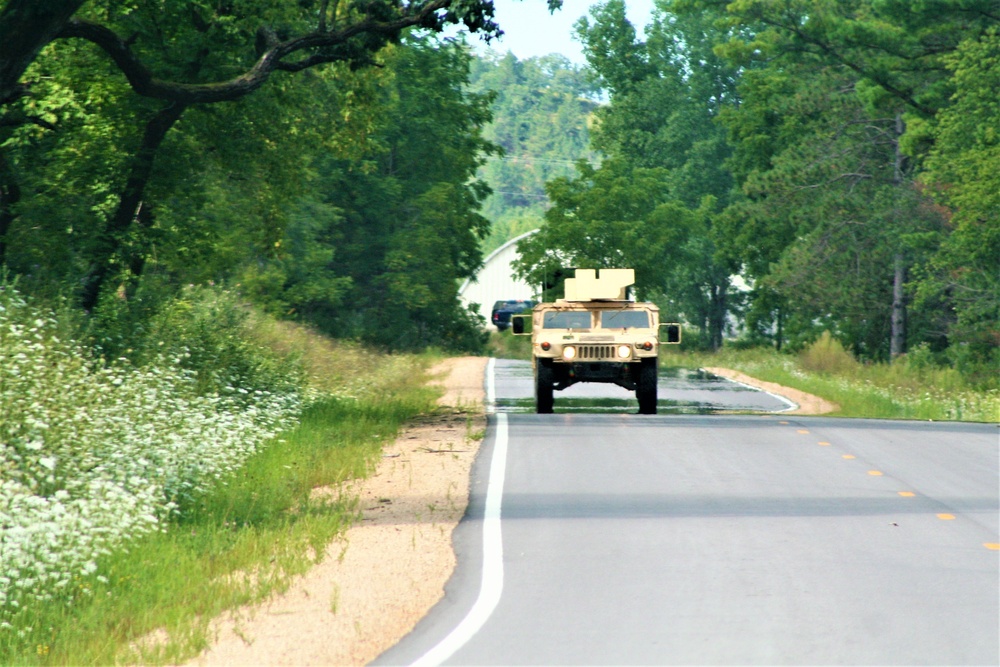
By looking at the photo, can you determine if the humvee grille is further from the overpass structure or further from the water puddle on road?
the overpass structure

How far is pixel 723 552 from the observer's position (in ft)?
35.1

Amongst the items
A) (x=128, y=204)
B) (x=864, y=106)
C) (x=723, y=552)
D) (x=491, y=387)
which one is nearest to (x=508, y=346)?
(x=864, y=106)

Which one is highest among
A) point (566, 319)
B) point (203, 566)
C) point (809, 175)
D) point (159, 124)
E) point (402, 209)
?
point (809, 175)

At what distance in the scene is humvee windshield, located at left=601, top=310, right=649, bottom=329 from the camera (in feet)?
74.0

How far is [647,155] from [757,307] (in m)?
18.0

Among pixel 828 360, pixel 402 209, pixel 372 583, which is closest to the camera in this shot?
pixel 372 583

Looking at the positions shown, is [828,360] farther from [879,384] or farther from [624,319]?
[624,319]

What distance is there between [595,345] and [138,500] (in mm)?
10985

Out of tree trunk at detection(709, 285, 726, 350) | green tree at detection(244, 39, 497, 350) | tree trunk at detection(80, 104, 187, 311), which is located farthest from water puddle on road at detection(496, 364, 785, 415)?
tree trunk at detection(709, 285, 726, 350)

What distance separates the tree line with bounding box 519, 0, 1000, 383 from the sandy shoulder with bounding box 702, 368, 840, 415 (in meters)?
5.43

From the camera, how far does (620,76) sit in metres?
79.2

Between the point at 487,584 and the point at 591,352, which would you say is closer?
the point at 487,584

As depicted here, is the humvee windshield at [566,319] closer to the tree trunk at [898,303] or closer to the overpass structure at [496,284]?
the tree trunk at [898,303]

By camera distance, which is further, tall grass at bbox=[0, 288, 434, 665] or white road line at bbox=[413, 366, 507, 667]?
tall grass at bbox=[0, 288, 434, 665]
